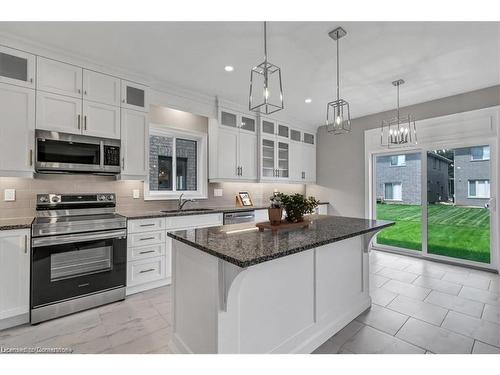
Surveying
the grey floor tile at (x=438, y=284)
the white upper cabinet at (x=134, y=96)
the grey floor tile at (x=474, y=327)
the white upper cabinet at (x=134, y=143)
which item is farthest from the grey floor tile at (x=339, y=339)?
the white upper cabinet at (x=134, y=96)

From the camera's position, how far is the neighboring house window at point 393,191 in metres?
Answer: 4.82

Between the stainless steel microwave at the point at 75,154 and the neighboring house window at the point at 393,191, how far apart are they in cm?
465

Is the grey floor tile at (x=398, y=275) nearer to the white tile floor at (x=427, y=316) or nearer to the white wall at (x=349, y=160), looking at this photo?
the white tile floor at (x=427, y=316)

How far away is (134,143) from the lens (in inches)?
128

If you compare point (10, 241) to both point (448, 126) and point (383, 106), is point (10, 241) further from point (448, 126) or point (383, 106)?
point (448, 126)

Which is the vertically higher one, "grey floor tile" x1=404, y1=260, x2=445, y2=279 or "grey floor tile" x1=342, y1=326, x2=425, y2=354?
"grey floor tile" x1=404, y1=260, x2=445, y2=279

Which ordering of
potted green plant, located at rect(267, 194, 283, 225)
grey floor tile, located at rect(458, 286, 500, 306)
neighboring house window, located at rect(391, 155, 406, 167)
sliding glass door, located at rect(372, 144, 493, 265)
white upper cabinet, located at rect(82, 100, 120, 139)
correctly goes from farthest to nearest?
neighboring house window, located at rect(391, 155, 406, 167)
sliding glass door, located at rect(372, 144, 493, 265)
white upper cabinet, located at rect(82, 100, 120, 139)
grey floor tile, located at rect(458, 286, 500, 306)
potted green plant, located at rect(267, 194, 283, 225)

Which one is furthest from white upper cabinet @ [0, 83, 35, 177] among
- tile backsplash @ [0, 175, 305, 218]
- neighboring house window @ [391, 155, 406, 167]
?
neighboring house window @ [391, 155, 406, 167]

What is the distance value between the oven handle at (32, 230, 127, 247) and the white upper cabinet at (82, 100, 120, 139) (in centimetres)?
114

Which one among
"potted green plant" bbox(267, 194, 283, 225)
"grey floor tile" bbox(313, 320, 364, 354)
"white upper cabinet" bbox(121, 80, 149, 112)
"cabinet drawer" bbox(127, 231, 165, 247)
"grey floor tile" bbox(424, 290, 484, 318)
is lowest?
"grey floor tile" bbox(313, 320, 364, 354)

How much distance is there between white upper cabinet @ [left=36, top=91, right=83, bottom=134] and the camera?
2.62m

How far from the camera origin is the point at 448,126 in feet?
13.3

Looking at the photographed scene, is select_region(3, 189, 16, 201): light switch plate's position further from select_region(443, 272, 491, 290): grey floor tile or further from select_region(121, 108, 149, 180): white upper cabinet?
select_region(443, 272, 491, 290): grey floor tile
